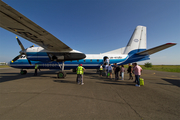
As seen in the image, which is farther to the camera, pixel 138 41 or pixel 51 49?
pixel 138 41

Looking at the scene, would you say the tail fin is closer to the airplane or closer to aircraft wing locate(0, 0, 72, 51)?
the airplane

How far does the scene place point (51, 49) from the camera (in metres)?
8.06

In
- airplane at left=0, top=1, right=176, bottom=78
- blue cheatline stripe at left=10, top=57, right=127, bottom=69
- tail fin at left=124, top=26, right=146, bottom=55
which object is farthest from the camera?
tail fin at left=124, top=26, right=146, bottom=55

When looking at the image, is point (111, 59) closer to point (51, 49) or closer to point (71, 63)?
point (71, 63)

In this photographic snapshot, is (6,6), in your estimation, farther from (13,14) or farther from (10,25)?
(10,25)

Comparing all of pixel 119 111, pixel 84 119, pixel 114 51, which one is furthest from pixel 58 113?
pixel 114 51

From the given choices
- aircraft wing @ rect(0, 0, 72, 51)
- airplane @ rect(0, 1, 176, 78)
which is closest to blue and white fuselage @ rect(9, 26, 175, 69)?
airplane @ rect(0, 1, 176, 78)

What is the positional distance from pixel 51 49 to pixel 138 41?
41.2ft

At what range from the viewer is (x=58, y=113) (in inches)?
91.6

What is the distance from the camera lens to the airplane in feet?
14.1

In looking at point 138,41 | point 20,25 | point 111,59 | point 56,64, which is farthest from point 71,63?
point 138,41

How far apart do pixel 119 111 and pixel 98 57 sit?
9.56 meters

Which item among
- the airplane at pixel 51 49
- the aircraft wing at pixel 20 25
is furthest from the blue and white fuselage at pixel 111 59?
the aircraft wing at pixel 20 25

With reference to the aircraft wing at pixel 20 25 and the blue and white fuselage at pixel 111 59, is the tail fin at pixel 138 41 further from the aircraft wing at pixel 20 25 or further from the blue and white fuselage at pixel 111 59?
the aircraft wing at pixel 20 25
